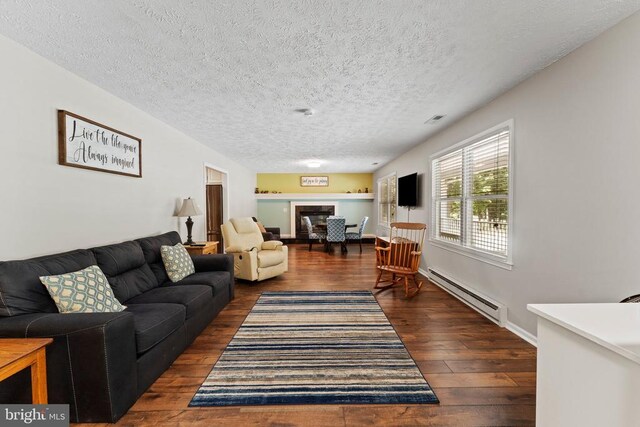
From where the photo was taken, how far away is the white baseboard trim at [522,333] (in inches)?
96.6

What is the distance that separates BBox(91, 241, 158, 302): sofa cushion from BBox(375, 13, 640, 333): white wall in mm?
3596

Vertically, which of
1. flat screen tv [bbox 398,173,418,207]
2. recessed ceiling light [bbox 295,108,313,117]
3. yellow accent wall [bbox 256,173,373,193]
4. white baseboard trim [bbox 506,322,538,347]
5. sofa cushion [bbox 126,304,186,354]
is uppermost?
recessed ceiling light [bbox 295,108,313,117]

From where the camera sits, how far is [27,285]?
1730mm

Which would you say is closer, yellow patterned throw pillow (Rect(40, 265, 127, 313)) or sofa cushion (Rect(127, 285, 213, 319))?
yellow patterned throw pillow (Rect(40, 265, 127, 313))

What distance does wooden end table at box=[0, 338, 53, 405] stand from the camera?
1314 mm

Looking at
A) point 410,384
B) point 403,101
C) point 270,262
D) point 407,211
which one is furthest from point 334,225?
point 410,384

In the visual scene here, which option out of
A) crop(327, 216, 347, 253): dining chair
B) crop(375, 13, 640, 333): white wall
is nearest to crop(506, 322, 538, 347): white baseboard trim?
crop(375, 13, 640, 333): white wall

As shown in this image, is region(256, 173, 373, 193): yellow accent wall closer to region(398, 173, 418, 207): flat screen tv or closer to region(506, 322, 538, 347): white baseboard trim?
region(398, 173, 418, 207): flat screen tv

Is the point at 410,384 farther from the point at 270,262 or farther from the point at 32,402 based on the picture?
the point at 270,262

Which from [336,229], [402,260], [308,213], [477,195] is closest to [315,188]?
[308,213]

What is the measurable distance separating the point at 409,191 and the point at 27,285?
16.7ft

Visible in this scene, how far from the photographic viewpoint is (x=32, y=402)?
1.46 meters

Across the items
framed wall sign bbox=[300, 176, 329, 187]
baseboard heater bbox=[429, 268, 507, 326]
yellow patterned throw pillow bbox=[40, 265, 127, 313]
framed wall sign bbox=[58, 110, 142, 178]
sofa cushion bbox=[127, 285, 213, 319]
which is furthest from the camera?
framed wall sign bbox=[300, 176, 329, 187]

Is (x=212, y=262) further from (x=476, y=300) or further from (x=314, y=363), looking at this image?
(x=476, y=300)
